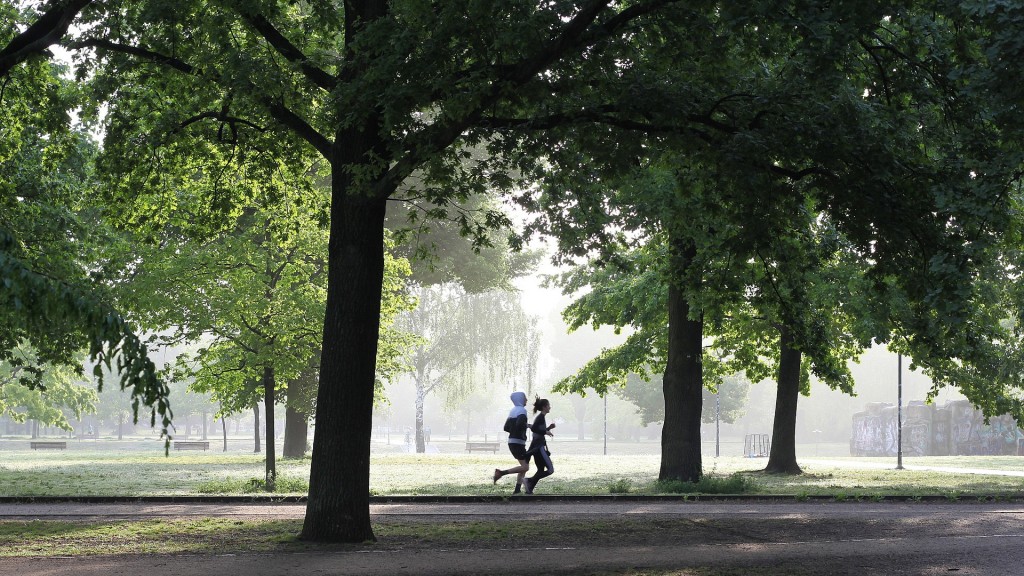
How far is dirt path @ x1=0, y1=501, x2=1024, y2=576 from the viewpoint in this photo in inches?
336

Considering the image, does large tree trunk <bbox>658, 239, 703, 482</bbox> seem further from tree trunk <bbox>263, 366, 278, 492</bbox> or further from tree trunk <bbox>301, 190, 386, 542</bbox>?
tree trunk <bbox>301, 190, 386, 542</bbox>

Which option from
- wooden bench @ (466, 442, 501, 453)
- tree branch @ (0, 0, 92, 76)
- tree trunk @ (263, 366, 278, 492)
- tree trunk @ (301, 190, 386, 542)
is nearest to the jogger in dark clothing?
tree trunk @ (263, 366, 278, 492)

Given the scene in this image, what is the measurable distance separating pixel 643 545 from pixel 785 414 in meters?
17.8

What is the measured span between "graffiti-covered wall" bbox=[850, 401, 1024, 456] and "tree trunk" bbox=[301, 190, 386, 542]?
59765mm

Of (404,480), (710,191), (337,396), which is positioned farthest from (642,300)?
(337,396)

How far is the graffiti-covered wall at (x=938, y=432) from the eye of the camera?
65438mm

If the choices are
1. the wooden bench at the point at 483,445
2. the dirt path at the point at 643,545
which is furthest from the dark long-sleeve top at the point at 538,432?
the wooden bench at the point at 483,445

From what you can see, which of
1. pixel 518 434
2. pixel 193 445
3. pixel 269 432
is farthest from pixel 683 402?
pixel 193 445

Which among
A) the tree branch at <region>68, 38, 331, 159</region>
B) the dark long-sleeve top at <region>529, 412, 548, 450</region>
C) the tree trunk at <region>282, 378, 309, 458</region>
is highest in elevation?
the tree branch at <region>68, 38, 331, 159</region>

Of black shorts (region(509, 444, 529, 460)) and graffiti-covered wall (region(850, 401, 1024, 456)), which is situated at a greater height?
black shorts (region(509, 444, 529, 460))

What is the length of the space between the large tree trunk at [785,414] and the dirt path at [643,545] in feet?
37.3

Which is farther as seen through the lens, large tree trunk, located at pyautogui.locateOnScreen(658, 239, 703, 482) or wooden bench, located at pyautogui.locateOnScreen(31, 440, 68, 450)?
wooden bench, located at pyautogui.locateOnScreen(31, 440, 68, 450)

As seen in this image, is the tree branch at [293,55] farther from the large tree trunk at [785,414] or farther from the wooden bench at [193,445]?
the wooden bench at [193,445]

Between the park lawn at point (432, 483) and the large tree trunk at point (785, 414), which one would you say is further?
the large tree trunk at point (785, 414)
